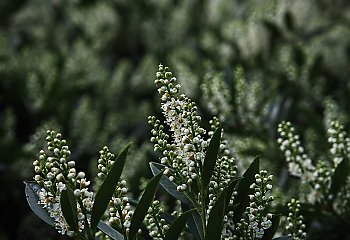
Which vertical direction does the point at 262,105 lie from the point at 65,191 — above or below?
above

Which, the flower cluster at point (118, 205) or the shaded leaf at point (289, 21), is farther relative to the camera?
the shaded leaf at point (289, 21)

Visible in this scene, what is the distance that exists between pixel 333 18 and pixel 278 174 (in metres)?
2.60

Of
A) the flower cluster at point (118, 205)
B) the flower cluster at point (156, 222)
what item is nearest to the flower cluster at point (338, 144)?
the flower cluster at point (156, 222)

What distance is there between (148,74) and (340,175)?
2.91m

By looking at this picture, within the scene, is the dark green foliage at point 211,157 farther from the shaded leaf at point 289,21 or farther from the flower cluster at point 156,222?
the shaded leaf at point 289,21

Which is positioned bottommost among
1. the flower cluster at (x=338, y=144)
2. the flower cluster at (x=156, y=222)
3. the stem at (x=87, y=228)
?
the stem at (x=87, y=228)

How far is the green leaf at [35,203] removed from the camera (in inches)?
69.2

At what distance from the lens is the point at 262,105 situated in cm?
363

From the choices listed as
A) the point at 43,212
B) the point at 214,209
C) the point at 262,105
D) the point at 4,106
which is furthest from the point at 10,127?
the point at 214,209

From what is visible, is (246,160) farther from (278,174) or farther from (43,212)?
(43,212)

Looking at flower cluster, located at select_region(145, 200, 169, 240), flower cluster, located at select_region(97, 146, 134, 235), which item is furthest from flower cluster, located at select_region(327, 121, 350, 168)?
flower cluster, located at select_region(97, 146, 134, 235)

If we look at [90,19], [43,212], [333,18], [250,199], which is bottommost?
[43,212]

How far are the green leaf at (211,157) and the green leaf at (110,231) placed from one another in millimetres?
285

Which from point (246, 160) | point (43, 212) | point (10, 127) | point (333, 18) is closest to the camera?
point (43, 212)
